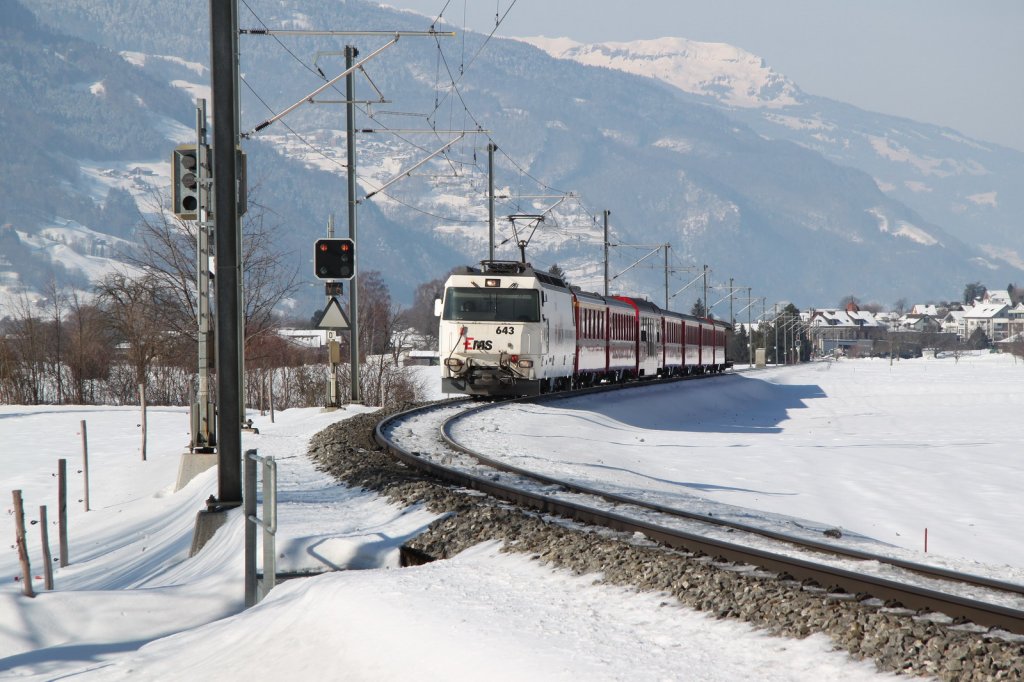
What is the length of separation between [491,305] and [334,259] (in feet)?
19.4

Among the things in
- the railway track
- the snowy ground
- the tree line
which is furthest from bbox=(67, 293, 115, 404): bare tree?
the railway track

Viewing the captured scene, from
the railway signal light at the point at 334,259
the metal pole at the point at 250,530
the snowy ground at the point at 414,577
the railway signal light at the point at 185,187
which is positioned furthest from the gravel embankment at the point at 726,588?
the railway signal light at the point at 334,259

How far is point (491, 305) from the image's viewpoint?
30328 millimetres

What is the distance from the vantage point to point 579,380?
39125 millimetres

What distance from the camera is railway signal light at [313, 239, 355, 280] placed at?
2528 centimetres

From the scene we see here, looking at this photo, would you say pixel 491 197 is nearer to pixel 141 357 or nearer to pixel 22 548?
pixel 141 357

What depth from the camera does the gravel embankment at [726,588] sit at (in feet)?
18.4

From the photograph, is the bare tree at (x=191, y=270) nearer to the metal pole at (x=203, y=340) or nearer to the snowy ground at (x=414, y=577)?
the snowy ground at (x=414, y=577)

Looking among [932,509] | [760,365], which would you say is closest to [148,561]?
[932,509]

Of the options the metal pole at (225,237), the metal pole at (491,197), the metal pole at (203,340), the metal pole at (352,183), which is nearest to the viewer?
the metal pole at (225,237)

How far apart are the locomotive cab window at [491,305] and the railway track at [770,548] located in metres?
13.0

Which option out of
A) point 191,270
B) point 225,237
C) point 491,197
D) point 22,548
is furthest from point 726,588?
point 191,270

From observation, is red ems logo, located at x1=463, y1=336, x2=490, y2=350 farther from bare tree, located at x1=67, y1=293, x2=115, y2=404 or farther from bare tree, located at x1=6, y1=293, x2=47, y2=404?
bare tree, located at x1=67, y1=293, x2=115, y2=404

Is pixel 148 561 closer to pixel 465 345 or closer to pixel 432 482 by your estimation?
pixel 432 482
